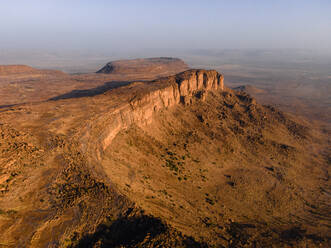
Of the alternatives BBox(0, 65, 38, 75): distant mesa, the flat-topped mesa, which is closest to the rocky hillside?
the flat-topped mesa

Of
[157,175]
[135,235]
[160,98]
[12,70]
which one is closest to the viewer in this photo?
[135,235]

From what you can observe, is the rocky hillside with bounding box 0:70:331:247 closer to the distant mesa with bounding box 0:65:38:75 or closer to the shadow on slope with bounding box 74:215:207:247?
the shadow on slope with bounding box 74:215:207:247

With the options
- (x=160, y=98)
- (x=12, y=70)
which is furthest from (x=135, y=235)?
(x=12, y=70)

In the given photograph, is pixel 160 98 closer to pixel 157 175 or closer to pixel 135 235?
pixel 157 175

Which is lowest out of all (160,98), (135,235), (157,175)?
(157,175)

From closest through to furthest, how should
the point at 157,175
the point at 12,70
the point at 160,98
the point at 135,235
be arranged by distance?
the point at 135,235
the point at 157,175
the point at 160,98
the point at 12,70

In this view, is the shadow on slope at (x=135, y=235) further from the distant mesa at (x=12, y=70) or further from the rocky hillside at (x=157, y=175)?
the distant mesa at (x=12, y=70)

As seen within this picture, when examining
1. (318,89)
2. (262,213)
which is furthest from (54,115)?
(318,89)

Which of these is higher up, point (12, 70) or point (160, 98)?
point (12, 70)

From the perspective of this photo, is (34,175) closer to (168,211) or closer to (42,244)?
(42,244)
